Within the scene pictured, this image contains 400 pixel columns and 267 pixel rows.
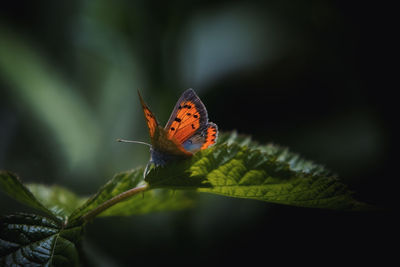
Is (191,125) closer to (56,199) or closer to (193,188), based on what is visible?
(193,188)

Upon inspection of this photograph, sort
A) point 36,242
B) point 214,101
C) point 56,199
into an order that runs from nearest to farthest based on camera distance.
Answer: point 36,242 < point 56,199 < point 214,101

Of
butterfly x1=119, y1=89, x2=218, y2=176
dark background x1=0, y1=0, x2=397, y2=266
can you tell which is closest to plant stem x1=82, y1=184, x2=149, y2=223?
butterfly x1=119, y1=89, x2=218, y2=176

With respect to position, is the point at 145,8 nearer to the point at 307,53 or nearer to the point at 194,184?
the point at 307,53

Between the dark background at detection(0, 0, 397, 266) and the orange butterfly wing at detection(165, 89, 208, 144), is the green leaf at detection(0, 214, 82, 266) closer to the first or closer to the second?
the orange butterfly wing at detection(165, 89, 208, 144)

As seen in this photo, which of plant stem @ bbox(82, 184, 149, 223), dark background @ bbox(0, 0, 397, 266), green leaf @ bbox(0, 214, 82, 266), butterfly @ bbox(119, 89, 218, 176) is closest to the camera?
green leaf @ bbox(0, 214, 82, 266)

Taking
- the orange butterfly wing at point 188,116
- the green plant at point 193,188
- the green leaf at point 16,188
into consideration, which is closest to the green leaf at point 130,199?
the green plant at point 193,188

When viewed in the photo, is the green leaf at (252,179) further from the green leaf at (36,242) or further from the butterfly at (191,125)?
the green leaf at (36,242)

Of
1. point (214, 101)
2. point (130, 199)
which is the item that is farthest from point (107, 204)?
point (214, 101)
